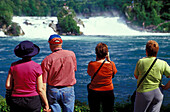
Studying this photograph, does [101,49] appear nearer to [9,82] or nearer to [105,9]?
[9,82]

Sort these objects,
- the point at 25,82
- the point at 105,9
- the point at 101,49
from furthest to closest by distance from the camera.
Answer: the point at 105,9 < the point at 101,49 < the point at 25,82

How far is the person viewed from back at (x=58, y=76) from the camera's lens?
3.80 metres

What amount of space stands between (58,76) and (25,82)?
55 cm

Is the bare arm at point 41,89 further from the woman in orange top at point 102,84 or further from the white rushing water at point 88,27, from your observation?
the white rushing water at point 88,27

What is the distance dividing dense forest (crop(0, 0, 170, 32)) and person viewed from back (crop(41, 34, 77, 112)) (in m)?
56.6

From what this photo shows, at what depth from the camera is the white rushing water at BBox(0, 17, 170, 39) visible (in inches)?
2194

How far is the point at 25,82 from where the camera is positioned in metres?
3.47

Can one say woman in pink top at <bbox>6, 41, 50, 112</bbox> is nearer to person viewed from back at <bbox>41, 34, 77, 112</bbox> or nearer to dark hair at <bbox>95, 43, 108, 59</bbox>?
person viewed from back at <bbox>41, 34, 77, 112</bbox>

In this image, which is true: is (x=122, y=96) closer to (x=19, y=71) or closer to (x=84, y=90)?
(x=84, y=90)

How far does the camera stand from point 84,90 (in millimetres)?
12086

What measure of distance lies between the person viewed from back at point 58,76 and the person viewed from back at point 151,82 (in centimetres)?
107

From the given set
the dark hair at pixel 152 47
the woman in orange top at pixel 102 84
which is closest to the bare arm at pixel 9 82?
the woman in orange top at pixel 102 84

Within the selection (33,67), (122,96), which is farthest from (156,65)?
(122,96)

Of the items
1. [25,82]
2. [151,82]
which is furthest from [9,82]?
[151,82]
